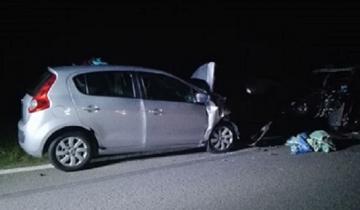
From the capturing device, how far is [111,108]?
6.55 metres

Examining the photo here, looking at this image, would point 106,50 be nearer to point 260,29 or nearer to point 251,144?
point 260,29

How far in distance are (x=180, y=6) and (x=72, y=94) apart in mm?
16026

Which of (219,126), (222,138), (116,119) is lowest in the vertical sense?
(222,138)

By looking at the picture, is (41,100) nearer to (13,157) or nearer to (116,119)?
(116,119)

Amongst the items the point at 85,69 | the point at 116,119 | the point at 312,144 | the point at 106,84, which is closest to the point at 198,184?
the point at 116,119

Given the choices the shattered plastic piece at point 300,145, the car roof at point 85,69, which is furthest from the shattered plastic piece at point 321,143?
the car roof at point 85,69

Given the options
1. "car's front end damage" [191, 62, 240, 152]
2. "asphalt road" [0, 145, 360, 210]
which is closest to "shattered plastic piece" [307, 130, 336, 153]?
"asphalt road" [0, 145, 360, 210]

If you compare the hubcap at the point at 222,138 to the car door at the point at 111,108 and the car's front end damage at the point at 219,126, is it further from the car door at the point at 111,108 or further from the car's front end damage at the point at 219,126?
the car door at the point at 111,108

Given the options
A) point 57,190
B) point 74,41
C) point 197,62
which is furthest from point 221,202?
point 74,41

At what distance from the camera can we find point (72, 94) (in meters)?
6.36

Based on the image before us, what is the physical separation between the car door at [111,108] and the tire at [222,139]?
1405mm

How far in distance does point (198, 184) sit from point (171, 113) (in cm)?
167

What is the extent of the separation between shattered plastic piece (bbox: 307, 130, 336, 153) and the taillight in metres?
4.80

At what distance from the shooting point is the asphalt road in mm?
5047
